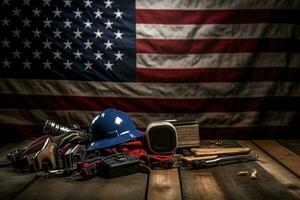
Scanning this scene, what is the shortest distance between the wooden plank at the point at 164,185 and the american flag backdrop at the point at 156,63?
57.1 inches

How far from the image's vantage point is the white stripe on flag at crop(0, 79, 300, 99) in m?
4.04

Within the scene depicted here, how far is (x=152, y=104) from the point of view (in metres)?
4.09

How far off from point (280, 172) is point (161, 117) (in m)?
1.64

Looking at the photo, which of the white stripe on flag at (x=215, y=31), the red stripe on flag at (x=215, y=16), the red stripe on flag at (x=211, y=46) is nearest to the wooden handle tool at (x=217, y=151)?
the red stripe on flag at (x=211, y=46)

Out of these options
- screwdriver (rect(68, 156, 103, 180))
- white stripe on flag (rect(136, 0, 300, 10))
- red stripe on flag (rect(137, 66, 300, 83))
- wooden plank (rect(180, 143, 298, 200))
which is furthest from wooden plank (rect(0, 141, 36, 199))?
white stripe on flag (rect(136, 0, 300, 10))

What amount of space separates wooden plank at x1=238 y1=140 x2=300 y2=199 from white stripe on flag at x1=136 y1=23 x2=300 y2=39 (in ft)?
4.01

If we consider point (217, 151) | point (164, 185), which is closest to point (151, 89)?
point (217, 151)

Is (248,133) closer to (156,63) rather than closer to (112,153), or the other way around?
(156,63)

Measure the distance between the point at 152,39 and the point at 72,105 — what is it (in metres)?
1.06

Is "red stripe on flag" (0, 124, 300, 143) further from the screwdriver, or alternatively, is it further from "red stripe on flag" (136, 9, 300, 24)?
the screwdriver

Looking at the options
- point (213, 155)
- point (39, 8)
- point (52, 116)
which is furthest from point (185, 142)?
point (39, 8)

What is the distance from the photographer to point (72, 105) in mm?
4117

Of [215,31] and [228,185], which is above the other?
[215,31]

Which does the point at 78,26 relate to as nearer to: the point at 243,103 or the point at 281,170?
the point at 243,103
